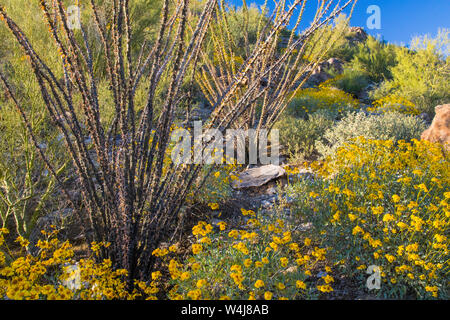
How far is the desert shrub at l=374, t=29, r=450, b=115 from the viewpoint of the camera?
9539mm

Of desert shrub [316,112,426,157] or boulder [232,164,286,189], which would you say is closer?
boulder [232,164,286,189]

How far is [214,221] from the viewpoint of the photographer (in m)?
3.52

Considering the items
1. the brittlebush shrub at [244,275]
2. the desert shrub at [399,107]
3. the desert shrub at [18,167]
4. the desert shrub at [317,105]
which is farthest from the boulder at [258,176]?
the desert shrub at [399,107]

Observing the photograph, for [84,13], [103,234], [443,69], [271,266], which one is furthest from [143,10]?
Answer: [443,69]

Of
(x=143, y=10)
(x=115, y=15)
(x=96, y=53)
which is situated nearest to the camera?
(x=115, y=15)

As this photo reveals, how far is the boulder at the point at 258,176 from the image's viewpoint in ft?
14.5

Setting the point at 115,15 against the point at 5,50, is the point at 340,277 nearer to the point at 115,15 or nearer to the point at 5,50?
the point at 115,15

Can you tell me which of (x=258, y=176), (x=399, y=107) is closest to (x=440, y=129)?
(x=258, y=176)

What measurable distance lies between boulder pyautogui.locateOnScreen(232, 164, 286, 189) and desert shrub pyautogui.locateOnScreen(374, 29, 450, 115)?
23.2 feet

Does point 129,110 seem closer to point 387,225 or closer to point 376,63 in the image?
point 387,225

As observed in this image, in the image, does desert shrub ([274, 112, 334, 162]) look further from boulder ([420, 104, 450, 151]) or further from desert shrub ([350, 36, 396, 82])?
desert shrub ([350, 36, 396, 82])

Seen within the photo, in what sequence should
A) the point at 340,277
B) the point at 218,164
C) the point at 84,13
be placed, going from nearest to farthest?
the point at 340,277, the point at 218,164, the point at 84,13

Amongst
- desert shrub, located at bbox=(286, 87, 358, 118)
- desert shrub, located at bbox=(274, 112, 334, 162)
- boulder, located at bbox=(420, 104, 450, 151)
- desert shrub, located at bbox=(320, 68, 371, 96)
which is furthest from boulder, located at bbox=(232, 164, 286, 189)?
desert shrub, located at bbox=(320, 68, 371, 96)
